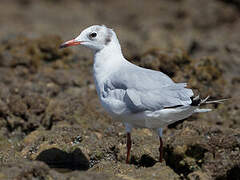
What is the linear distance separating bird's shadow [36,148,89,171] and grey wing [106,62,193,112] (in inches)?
39.0

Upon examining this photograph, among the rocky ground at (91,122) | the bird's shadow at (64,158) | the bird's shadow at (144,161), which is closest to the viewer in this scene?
the rocky ground at (91,122)

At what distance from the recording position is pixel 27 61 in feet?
31.3

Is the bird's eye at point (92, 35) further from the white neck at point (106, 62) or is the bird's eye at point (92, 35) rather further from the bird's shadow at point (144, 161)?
the bird's shadow at point (144, 161)

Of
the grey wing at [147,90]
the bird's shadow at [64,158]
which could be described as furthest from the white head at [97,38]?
the bird's shadow at [64,158]

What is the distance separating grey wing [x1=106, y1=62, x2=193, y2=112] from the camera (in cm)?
552

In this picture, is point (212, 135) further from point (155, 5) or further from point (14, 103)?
point (155, 5)

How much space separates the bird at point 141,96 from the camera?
552 cm

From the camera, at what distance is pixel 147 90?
573 cm

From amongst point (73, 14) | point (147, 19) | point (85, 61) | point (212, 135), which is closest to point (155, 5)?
point (147, 19)

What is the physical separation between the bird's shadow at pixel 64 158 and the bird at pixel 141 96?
65cm

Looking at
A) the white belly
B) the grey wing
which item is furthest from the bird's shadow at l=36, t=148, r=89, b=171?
the grey wing

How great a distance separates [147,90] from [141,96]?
0.38 ft

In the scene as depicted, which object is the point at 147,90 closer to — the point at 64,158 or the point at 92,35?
the point at 92,35

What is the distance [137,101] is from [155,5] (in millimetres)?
12534
